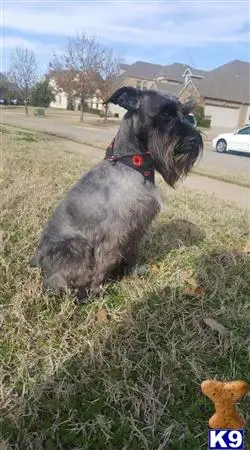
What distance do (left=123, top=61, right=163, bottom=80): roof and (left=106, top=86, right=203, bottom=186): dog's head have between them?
7767 cm

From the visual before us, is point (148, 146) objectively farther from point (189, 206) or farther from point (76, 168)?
point (76, 168)

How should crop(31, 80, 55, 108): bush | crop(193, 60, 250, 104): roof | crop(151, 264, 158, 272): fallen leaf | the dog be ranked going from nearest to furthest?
the dog, crop(151, 264, 158, 272): fallen leaf, crop(193, 60, 250, 104): roof, crop(31, 80, 55, 108): bush

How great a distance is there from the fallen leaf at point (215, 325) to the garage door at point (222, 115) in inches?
2075

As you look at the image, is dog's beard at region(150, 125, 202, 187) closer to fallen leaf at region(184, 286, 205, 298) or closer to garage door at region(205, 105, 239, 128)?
fallen leaf at region(184, 286, 205, 298)

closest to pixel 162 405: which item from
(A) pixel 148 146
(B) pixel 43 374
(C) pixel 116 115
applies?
(B) pixel 43 374

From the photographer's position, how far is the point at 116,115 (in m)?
60.2

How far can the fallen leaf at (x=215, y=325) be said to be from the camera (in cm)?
309

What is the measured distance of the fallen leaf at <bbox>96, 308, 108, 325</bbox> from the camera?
10.6 feet

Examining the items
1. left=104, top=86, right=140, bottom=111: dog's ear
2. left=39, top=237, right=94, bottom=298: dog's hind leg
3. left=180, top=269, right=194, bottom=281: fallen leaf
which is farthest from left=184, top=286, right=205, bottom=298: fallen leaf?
left=104, top=86, right=140, bottom=111: dog's ear

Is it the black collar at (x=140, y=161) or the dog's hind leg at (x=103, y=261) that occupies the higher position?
the black collar at (x=140, y=161)

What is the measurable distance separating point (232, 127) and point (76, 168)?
48895 mm

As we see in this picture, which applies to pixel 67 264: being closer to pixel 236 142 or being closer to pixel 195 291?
pixel 195 291

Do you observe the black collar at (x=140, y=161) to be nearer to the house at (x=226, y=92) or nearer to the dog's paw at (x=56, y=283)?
the dog's paw at (x=56, y=283)

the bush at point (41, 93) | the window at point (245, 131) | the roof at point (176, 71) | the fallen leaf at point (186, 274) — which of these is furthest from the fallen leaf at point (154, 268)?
the roof at point (176, 71)
